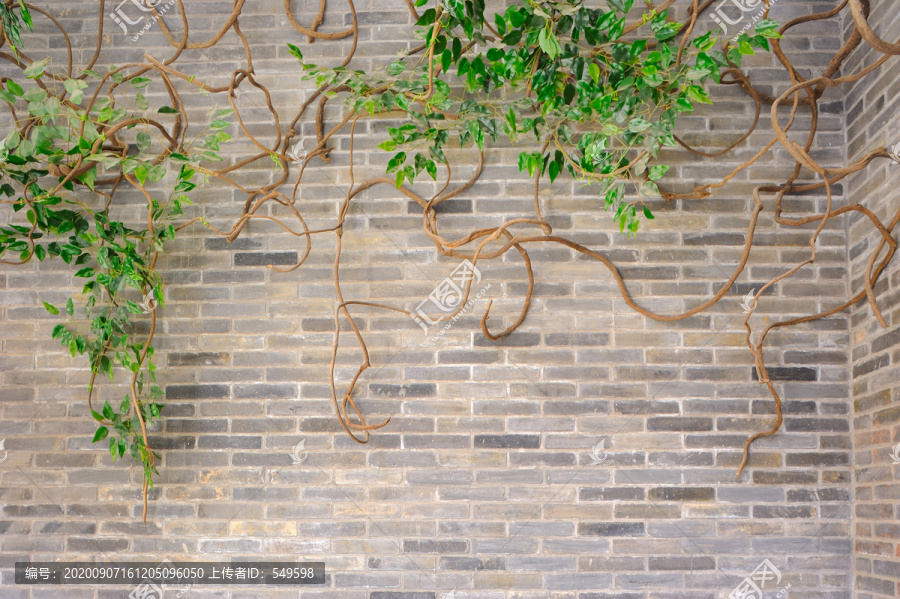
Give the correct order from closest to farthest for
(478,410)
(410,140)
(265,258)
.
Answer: (410,140) < (478,410) < (265,258)

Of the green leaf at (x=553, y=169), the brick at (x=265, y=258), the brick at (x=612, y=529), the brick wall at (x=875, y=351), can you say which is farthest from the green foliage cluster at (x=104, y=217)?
the brick wall at (x=875, y=351)

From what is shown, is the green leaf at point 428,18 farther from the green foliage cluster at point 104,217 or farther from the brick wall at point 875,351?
the brick wall at point 875,351

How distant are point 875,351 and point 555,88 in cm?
146

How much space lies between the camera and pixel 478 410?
8.38 feet

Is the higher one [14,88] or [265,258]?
[14,88]

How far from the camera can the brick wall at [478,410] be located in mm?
2469

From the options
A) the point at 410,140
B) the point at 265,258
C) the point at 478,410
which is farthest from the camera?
the point at 265,258

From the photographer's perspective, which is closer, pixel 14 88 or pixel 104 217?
pixel 14 88

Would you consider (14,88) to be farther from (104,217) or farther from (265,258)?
(265,258)

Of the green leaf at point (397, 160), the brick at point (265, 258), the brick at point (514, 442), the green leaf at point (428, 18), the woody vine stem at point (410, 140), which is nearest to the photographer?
the green leaf at point (428, 18)

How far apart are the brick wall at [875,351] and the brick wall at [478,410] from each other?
0.19ft

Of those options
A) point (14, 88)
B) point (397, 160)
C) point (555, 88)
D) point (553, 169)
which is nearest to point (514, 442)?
point (553, 169)

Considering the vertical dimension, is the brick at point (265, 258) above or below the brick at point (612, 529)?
above

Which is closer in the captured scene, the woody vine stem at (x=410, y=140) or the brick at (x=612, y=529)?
the woody vine stem at (x=410, y=140)
